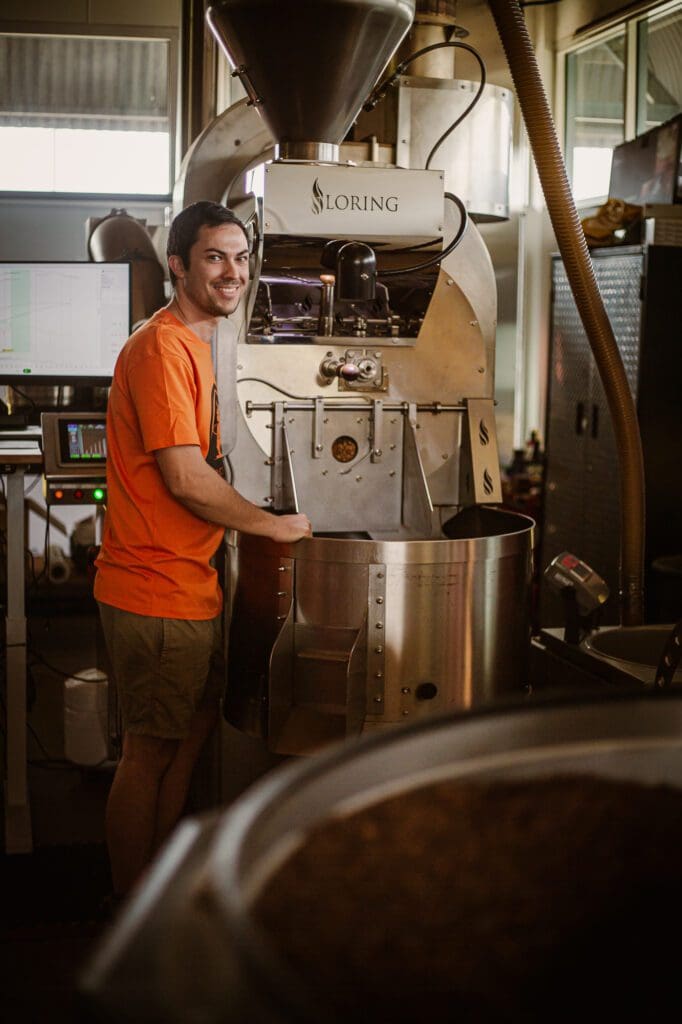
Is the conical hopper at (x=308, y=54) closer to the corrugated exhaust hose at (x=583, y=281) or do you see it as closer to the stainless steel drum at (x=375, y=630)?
the corrugated exhaust hose at (x=583, y=281)

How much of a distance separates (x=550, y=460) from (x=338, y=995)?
15.2 ft

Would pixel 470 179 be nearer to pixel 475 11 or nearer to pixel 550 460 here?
pixel 550 460

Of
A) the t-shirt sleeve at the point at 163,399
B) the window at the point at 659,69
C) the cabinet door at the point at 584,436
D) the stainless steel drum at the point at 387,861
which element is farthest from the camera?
the window at the point at 659,69

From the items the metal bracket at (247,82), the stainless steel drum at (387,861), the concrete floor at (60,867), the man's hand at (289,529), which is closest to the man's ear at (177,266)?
the metal bracket at (247,82)

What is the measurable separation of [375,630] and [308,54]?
1.23 metres

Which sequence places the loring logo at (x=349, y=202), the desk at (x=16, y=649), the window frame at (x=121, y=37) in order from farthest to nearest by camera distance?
the window frame at (x=121, y=37) < the desk at (x=16, y=649) < the loring logo at (x=349, y=202)

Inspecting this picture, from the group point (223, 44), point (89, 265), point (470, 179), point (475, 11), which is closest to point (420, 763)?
point (223, 44)

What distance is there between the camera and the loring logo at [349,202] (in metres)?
2.52

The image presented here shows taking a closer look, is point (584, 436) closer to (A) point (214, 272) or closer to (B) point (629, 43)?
(B) point (629, 43)

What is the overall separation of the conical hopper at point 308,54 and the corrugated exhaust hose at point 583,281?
0.41 m

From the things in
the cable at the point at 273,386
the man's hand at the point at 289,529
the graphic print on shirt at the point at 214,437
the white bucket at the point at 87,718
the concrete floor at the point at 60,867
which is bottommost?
the concrete floor at the point at 60,867

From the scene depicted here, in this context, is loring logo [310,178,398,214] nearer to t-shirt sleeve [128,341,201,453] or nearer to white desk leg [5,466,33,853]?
t-shirt sleeve [128,341,201,453]

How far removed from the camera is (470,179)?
3.24 m

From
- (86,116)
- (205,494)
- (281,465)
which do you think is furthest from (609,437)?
(86,116)
